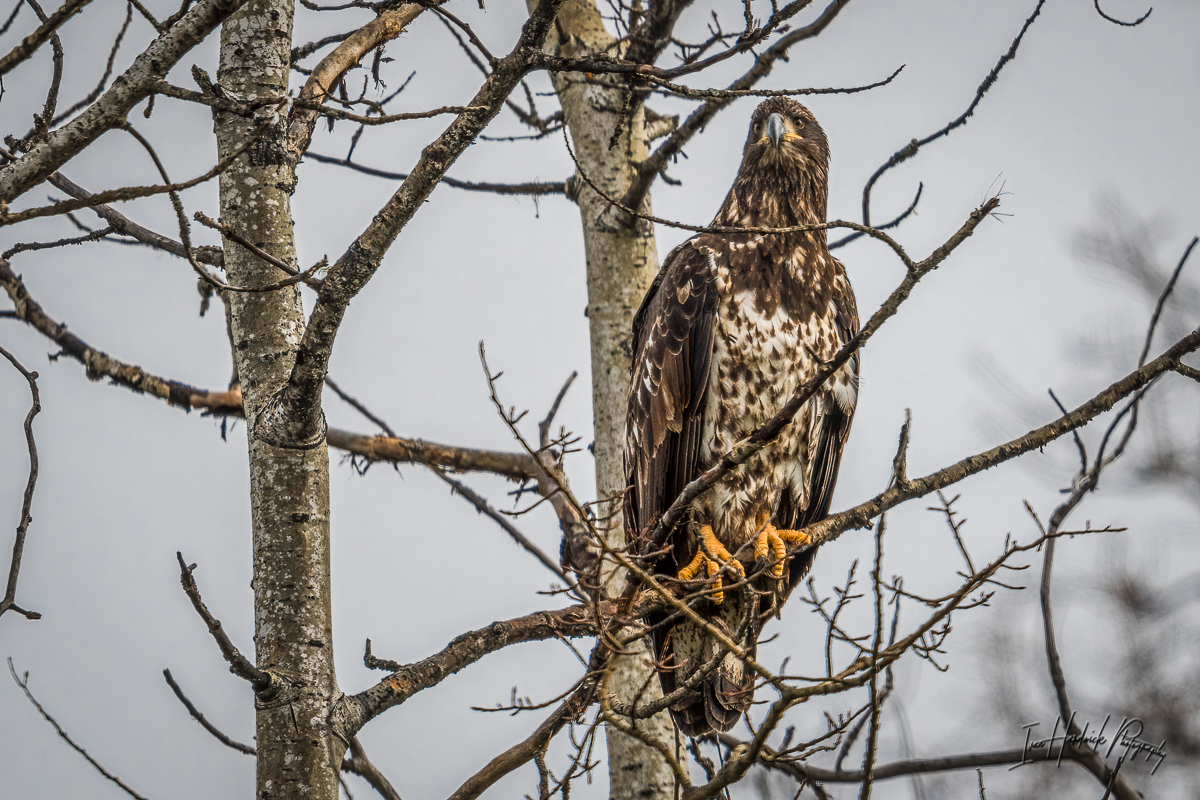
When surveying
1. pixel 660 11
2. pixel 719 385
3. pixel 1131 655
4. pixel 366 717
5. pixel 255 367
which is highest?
pixel 660 11

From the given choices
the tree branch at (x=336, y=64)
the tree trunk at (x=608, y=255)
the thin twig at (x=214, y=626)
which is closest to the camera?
the thin twig at (x=214, y=626)

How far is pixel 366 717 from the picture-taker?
114 inches

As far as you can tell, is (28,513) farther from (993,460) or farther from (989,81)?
(989,81)

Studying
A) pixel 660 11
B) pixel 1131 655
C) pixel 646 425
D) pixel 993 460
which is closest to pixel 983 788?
pixel 993 460

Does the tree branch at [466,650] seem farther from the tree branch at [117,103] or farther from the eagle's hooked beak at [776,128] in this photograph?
the eagle's hooked beak at [776,128]

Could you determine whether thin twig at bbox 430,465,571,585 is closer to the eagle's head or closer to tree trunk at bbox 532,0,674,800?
tree trunk at bbox 532,0,674,800

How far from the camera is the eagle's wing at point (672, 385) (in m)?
4.47

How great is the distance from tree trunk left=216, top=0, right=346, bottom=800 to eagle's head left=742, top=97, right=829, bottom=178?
8.33 ft

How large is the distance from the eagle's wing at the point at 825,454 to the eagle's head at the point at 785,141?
0.67 metres

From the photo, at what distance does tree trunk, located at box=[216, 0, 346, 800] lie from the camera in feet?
9.07

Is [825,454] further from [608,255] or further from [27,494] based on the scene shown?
[27,494]

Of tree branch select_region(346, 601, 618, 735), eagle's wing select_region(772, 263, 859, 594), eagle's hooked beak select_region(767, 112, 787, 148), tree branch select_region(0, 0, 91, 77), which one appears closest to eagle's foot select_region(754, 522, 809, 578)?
eagle's wing select_region(772, 263, 859, 594)

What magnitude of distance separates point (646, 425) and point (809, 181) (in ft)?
5.10

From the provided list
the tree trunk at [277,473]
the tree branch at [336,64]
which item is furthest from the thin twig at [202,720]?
the tree branch at [336,64]
